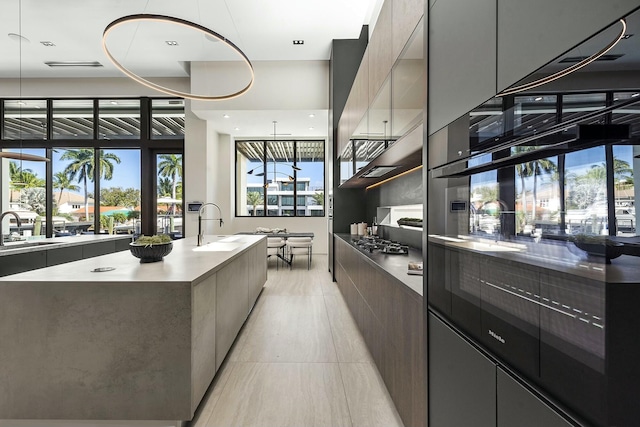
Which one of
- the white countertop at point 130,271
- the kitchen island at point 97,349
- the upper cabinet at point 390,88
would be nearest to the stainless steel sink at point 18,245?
the white countertop at point 130,271

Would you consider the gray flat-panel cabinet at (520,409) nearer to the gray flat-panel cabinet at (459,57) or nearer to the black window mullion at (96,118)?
the gray flat-panel cabinet at (459,57)

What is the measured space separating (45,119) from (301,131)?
20.8ft

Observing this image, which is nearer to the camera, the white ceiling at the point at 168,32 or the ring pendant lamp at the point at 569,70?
the ring pendant lamp at the point at 569,70

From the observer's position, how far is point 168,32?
5.48m

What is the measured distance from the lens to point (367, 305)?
2607mm

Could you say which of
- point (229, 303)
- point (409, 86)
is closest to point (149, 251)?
point (229, 303)

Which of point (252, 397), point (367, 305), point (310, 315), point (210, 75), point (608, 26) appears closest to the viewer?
point (608, 26)

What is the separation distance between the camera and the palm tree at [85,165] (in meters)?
7.52

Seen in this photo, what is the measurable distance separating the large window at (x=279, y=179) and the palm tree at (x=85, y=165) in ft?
10.7

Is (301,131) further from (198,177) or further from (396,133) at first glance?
(396,133)

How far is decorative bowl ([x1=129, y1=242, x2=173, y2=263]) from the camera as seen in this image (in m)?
2.29

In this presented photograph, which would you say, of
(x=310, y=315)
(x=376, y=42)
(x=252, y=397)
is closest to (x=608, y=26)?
(x=252, y=397)

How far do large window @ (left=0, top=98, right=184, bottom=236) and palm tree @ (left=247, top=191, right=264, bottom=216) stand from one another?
93.6 inches

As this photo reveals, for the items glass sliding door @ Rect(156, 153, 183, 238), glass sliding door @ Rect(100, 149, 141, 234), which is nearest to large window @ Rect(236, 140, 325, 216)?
glass sliding door @ Rect(156, 153, 183, 238)
